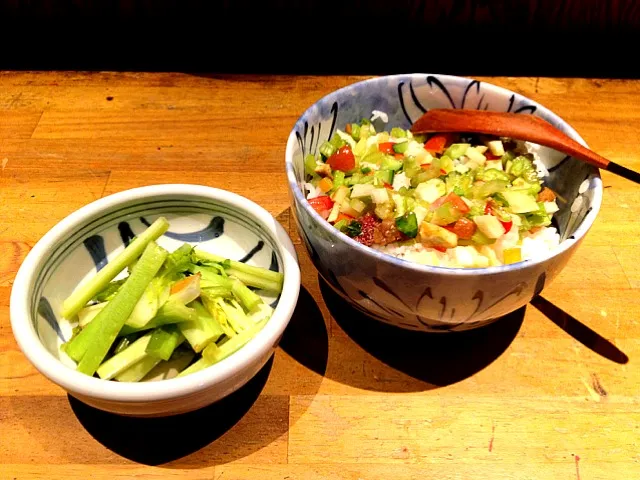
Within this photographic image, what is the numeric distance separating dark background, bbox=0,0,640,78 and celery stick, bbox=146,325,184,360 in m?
1.31

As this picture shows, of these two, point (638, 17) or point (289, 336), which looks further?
point (638, 17)

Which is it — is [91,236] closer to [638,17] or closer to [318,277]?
[318,277]

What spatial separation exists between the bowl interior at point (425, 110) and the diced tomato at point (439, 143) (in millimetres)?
76

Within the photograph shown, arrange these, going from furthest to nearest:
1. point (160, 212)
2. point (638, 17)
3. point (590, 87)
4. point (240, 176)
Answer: point (638, 17), point (590, 87), point (240, 176), point (160, 212)

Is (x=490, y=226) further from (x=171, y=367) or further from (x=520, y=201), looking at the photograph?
(x=171, y=367)

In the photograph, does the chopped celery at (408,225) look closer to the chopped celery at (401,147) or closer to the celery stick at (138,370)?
the chopped celery at (401,147)

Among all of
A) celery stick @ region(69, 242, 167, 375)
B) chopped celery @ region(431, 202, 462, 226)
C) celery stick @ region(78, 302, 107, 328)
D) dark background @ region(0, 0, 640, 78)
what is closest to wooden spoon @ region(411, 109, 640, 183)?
chopped celery @ region(431, 202, 462, 226)

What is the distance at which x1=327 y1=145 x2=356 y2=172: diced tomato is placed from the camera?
1170 mm

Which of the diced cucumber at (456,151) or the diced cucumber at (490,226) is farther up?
the diced cucumber at (490,226)

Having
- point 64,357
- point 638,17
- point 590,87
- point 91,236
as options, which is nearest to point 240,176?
point 91,236

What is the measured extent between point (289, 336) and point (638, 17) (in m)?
1.89

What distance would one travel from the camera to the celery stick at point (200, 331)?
93 cm

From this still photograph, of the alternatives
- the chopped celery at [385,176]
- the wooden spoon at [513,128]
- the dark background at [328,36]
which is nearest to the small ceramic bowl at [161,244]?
the chopped celery at [385,176]

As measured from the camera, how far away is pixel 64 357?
0.93 metres
